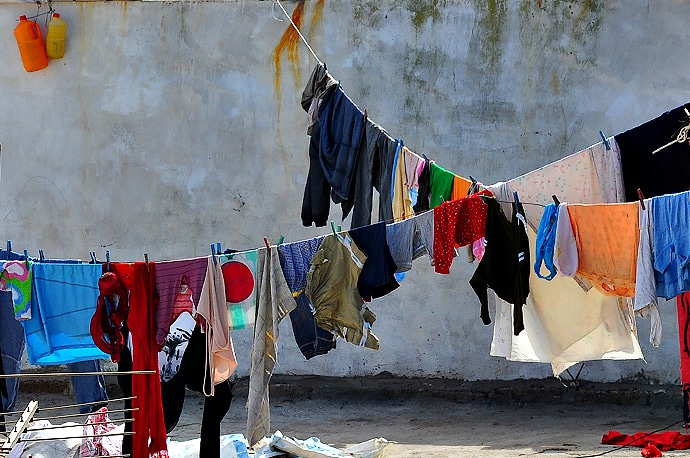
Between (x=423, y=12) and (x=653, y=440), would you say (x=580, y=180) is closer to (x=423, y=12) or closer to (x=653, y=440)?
(x=653, y=440)

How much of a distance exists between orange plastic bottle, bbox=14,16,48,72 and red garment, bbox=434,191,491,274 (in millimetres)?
5310

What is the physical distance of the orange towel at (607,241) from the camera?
248 inches

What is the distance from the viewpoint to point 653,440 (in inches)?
332

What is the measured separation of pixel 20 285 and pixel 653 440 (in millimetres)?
4909

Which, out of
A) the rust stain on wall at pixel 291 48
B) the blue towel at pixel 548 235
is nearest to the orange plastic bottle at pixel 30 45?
the rust stain on wall at pixel 291 48

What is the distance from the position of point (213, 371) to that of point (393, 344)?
3.65 metres

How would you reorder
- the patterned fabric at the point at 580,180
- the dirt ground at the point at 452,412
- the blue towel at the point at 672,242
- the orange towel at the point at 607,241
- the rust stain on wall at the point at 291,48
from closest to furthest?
the blue towel at the point at 672,242 → the orange towel at the point at 607,241 → the patterned fabric at the point at 580,180 → the dirt ground at the point at 452,412 → the rust stain on wall at the point at 291,48

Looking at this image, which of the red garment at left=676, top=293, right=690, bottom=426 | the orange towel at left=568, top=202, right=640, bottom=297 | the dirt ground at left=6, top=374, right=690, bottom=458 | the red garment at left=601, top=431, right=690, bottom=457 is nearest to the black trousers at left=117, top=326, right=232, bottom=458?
the dirt ground at left=6, top=374, right=690, bottom=458

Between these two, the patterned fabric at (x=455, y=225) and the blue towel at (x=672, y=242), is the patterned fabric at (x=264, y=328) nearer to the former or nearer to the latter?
the patterned fabric at (x=455, y=225)

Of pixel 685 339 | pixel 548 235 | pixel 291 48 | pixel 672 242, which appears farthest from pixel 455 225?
pixel 291 48

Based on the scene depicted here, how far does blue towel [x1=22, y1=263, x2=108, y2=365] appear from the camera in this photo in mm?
Result: 7062

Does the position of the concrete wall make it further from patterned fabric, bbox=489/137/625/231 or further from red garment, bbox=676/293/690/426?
patterned fabric, bbox=489/137/625/231

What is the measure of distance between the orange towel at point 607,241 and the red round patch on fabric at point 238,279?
2039mm

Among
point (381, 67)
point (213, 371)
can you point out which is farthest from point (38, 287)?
point (381, 67)
